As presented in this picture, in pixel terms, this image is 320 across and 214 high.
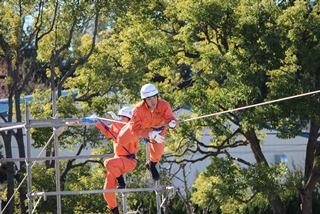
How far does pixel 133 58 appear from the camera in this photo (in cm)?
1748

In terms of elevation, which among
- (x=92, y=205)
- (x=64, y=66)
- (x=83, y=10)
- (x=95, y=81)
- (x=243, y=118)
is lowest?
(x=92, y=205)

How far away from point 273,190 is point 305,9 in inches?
158

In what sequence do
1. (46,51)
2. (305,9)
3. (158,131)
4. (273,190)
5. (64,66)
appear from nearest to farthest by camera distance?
(158,131) → (305,9) → (273,190) → (46,51) → (64,66)

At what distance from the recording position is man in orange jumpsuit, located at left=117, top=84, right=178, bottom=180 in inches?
347

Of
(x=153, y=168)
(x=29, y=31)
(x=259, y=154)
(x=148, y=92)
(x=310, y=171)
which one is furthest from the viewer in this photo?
(x=310, y=171)

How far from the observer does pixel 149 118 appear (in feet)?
29.5

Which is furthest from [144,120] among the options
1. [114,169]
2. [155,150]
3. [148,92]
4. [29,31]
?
[29,31]

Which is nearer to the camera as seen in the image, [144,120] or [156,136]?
[156,136]

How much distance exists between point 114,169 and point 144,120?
1.10 meters

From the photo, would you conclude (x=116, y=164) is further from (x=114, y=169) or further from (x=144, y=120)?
(x=144, y=120)

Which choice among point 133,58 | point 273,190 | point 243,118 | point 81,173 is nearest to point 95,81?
point 133,58

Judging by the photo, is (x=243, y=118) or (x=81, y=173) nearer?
(x=243, y=118)

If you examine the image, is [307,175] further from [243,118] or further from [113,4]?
[113,4]

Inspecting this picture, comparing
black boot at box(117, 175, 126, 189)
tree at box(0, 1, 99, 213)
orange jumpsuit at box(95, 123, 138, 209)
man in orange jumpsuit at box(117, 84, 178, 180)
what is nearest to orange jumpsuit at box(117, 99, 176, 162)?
man in orange jumpsuit at box(117, 84, 178, 180)
